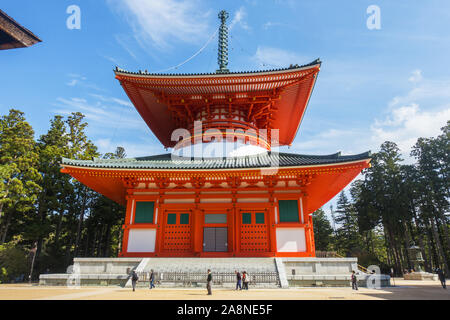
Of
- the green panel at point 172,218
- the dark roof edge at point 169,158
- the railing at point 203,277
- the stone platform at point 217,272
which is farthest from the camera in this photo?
the green panel at point 172,218

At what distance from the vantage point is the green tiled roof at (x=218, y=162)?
1616 cm

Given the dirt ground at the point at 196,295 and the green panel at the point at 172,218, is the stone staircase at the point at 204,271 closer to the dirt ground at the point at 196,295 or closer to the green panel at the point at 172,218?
the dirt ground at the point at 196,295

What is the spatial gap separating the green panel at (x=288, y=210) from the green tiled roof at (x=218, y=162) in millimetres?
2777

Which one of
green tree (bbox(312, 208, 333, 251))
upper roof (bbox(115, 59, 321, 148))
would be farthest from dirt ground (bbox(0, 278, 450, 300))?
green tree (bbox(312, 208, 333, 251))

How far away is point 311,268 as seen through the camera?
14766mm

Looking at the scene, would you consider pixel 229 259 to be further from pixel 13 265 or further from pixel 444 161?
pixel 444 161

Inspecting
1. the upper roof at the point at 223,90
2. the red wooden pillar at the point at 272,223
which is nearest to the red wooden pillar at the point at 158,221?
the red wooden pillar at the point at 272,223

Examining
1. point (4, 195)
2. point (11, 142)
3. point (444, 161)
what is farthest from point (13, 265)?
point (444, 161)

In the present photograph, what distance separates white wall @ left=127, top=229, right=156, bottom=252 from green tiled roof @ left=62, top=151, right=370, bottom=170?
14.8 feet

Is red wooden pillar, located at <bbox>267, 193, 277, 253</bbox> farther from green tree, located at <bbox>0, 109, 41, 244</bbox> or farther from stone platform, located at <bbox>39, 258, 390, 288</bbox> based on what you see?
green tree, located at <bbox>0, 109, 41, 244</bbox>

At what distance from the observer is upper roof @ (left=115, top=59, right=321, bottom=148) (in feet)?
60.8

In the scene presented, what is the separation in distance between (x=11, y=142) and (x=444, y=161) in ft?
185

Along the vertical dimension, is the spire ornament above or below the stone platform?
above
